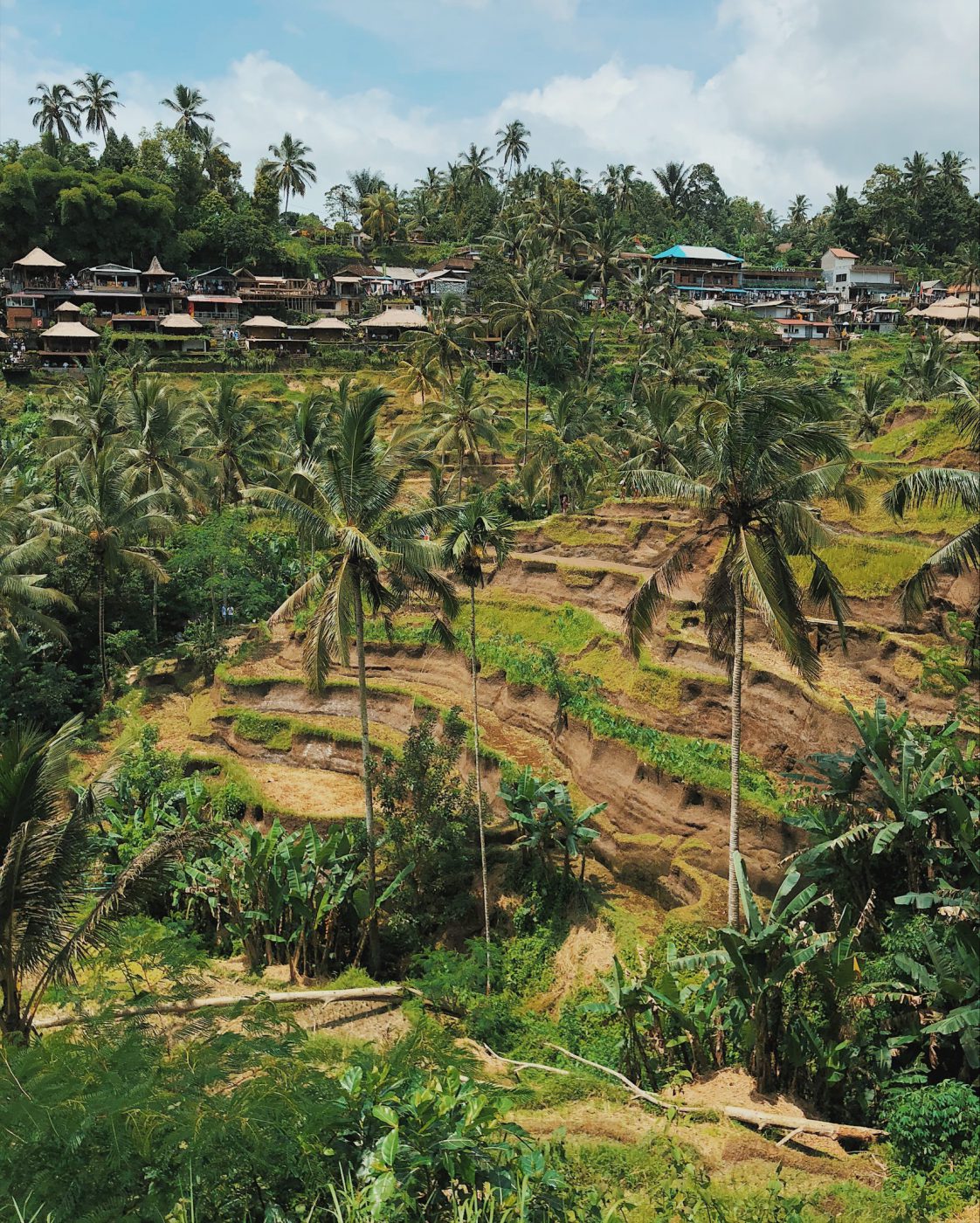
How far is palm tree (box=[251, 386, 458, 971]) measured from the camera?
22.8 meters

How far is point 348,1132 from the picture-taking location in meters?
Result: 12.2

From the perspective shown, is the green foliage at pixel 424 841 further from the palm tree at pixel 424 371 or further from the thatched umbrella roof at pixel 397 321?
the thatched umbrella roof at pixel 397 321

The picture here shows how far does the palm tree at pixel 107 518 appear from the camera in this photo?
40.0 metres

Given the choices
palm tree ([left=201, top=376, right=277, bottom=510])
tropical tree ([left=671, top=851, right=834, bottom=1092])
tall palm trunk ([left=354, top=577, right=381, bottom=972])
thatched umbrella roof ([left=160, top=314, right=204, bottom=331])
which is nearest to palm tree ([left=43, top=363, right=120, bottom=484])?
palm tree ([left=201, top=376, right=277, bottom=510])

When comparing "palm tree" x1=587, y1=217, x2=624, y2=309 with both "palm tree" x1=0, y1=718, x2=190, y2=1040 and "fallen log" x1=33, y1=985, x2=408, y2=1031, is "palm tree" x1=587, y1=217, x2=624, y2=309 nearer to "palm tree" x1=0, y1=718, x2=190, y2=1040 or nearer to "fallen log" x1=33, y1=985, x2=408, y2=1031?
"fallen log" x1=33, y1=985, x2=408, y2=1031

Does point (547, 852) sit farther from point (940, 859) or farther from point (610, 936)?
point (940, 859)

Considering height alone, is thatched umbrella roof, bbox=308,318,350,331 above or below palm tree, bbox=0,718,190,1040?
above

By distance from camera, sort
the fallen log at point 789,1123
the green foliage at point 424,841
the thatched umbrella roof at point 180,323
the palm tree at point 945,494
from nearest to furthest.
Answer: the fallen log at point 789,1123 < the palm tree at point 945,494 < the green foliage at point 424,841 < the thatched umbrella roof at point 180,323

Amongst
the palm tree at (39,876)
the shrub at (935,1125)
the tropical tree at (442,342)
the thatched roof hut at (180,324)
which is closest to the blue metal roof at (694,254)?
the thatched roof hut at (180,324)

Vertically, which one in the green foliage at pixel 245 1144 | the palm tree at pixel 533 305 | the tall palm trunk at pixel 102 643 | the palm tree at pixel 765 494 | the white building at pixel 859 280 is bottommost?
the green foliage at pixel 245 1144

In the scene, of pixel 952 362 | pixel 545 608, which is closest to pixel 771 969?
pixel 545 608

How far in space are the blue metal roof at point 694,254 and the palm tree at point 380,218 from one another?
27.4 m

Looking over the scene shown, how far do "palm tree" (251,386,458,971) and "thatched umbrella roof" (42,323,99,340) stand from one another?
187 feet

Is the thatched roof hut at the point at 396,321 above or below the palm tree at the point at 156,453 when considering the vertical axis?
above
